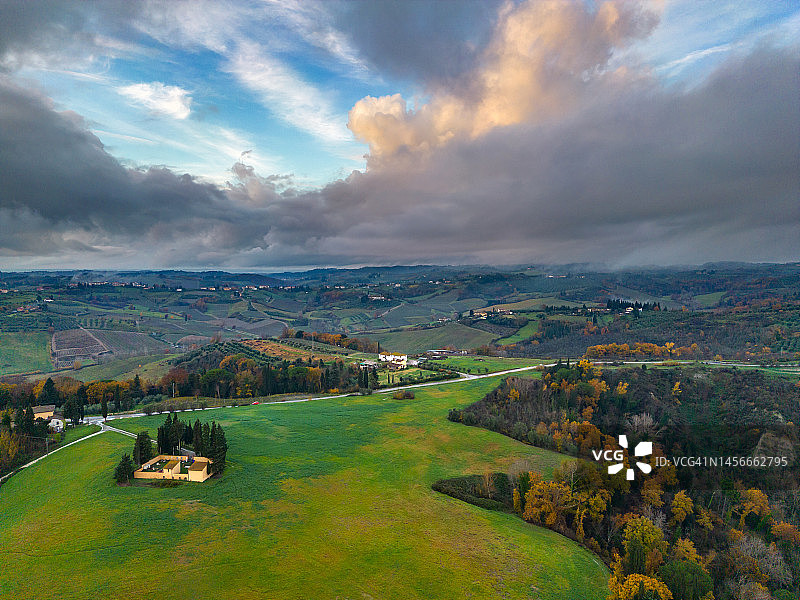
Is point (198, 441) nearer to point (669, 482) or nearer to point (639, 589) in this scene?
point (639, 589)

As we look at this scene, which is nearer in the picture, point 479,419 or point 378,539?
point 378,539

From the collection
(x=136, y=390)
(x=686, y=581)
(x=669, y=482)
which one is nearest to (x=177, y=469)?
(x=686, y=581)

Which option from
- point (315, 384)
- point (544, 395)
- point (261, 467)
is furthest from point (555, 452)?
point (315, 384)

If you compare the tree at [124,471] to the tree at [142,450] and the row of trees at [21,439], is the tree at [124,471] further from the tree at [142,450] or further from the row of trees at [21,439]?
the row of trees at [21,439]

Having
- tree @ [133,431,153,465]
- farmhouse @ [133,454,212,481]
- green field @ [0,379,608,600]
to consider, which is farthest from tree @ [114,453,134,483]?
tree @ [133,431,153,465]

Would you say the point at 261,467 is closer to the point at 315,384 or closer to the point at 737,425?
the point at 315,384

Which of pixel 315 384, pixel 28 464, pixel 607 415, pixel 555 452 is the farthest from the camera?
pixel 315 384

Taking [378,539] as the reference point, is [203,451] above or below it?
above

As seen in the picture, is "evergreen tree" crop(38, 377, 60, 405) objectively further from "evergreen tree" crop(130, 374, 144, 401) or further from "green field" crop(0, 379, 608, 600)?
"green field" crop(0, 379, 608, 600)
